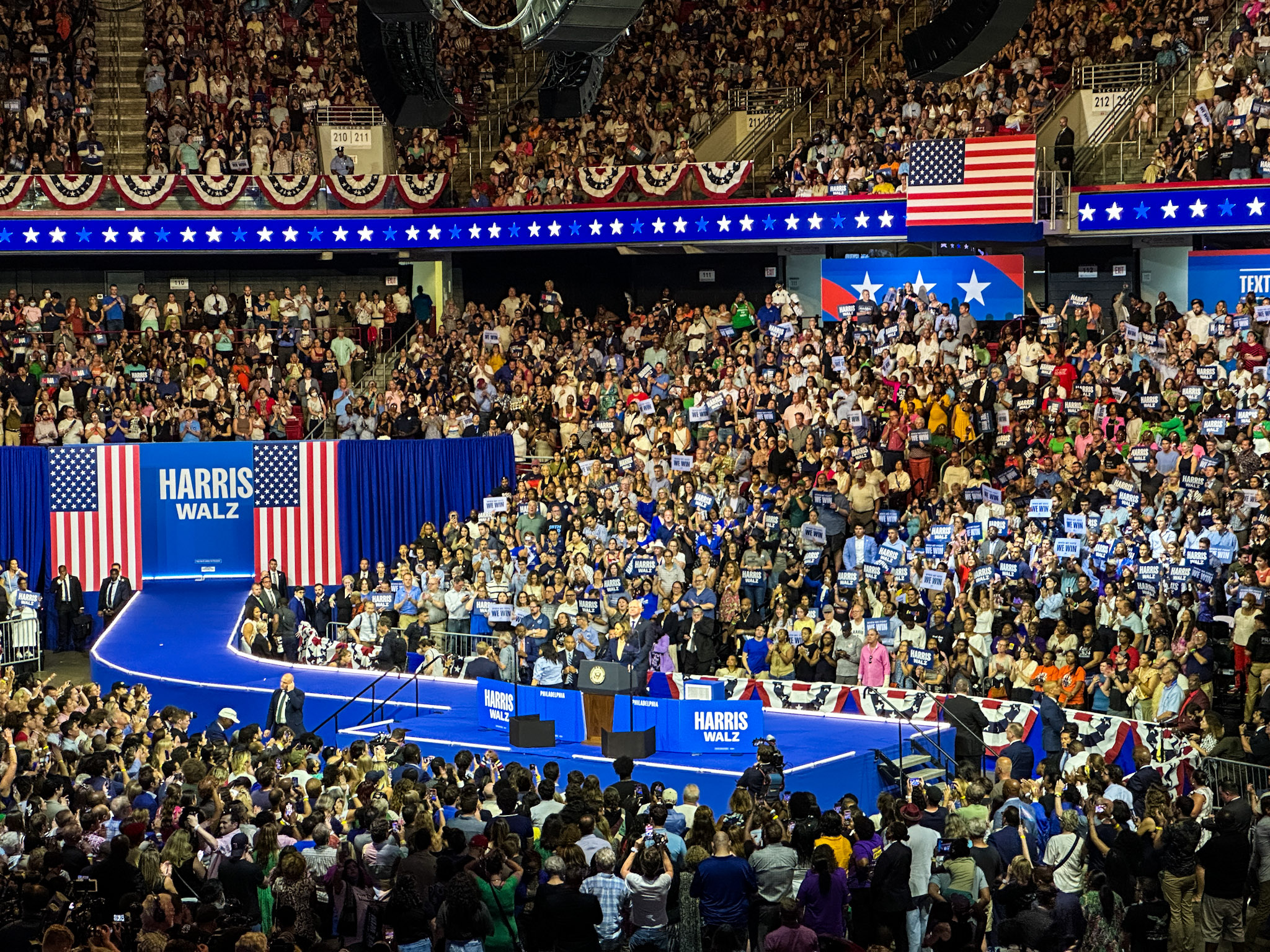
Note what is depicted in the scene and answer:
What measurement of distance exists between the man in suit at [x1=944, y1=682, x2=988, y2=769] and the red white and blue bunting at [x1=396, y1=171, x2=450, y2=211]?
47.9 feet

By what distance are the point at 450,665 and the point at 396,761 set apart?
621 centimetres

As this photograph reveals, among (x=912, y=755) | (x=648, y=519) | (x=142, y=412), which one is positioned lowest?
(x=912, y=755)

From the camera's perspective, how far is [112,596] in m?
26.0

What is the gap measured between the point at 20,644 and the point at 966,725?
1333cm

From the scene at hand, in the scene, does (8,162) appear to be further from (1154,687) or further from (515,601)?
(1154,687)

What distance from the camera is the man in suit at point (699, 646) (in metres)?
20.8

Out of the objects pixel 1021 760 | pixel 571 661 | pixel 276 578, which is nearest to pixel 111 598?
pixel 276 578

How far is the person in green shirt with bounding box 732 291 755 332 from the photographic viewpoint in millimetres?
28530

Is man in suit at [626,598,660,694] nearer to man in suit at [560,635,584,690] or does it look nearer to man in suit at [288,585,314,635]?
man in suit at [560,635,584,690]

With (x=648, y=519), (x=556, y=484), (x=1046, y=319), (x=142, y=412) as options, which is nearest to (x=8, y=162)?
(x=142, y=412)

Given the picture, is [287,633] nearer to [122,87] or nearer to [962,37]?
[962,37]

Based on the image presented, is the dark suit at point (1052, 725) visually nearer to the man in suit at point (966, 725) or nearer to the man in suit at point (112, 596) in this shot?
the man in suit at point (966, 725)

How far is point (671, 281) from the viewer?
3206 cm

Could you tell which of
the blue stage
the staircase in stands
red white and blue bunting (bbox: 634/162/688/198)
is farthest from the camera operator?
the staircase in stands
